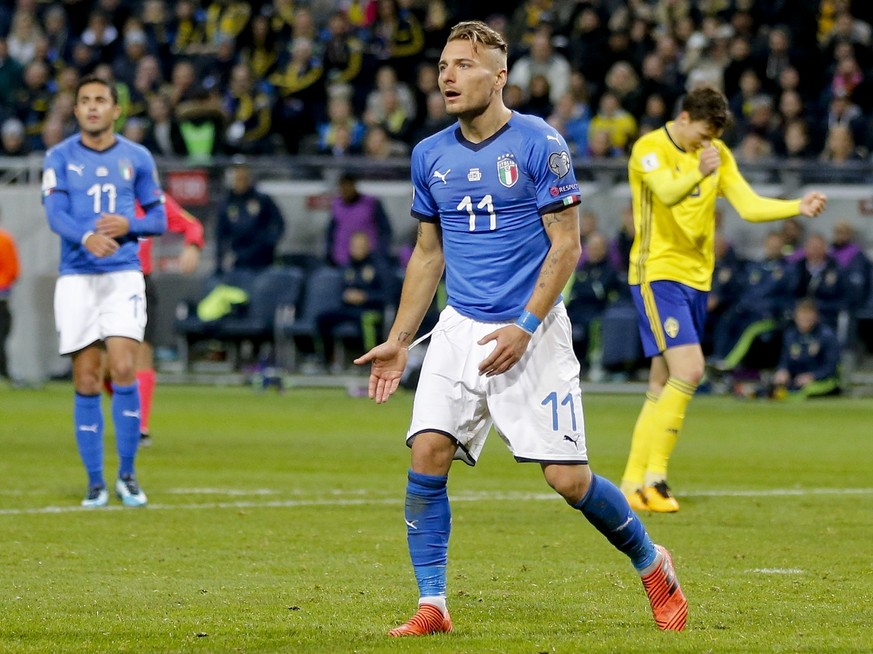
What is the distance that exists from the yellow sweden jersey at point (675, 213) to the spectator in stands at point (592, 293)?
32.6 feet

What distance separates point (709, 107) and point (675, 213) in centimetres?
72

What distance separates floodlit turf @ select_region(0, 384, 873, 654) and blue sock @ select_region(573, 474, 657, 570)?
10.3 inches

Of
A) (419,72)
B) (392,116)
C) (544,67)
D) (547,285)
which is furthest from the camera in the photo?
(419,72)

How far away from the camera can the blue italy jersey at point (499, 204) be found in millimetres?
6203

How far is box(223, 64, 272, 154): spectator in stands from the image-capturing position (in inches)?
947

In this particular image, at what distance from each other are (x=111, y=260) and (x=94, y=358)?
23.7 inches

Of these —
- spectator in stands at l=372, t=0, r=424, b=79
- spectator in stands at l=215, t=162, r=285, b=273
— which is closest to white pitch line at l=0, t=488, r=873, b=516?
spectator in stands at l=215, t=162, r=285, b=273

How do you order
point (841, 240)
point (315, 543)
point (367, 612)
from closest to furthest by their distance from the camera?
point (367, 612) → point (315, 543) → point (841, 240)

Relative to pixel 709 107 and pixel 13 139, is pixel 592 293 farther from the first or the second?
pixel 709 107

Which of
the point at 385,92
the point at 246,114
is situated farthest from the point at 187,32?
the point at 385,92

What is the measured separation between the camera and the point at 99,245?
10.1m

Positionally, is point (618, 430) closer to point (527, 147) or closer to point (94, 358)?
point (94, 358)

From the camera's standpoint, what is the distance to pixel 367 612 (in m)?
6.50

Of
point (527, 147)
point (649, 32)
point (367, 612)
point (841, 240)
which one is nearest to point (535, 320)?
point (527, 147)
